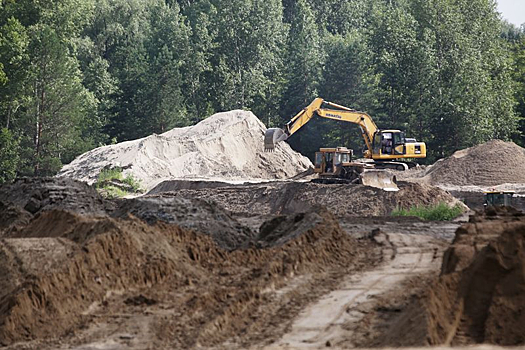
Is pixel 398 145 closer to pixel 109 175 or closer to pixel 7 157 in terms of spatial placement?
pixel 109 175

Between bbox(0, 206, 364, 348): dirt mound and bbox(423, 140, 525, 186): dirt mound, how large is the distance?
2299 cm

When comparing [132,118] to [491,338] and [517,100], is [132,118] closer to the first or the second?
[517,100]

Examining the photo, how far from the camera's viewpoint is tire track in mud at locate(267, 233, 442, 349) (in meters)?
11.4

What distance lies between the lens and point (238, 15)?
7731cm

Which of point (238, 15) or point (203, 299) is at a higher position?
point (238, 15)

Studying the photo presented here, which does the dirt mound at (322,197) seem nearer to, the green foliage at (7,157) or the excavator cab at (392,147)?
the excavator cab at (392,147)

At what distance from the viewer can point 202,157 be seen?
162 feet

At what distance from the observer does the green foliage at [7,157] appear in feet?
157

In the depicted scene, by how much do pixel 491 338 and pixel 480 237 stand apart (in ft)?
12.9

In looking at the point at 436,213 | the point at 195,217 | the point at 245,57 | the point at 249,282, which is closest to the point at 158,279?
the point at 249,282

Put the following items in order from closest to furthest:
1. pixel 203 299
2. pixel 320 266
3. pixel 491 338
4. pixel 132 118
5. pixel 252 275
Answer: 1. pixel 491 338
2. pixel 203 299
3. pixel 252 275
4. pixel 320 266
5. pixel 132 118

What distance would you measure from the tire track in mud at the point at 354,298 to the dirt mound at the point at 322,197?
38.5 ft

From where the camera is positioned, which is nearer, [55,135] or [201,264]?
[201,264]

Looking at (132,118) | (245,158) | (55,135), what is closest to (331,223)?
(245,158)
